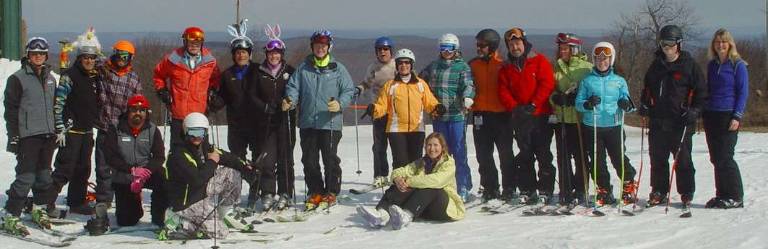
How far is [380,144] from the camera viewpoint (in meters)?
10.5

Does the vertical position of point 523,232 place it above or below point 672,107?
below

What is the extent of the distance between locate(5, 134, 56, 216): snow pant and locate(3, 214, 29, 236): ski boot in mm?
151

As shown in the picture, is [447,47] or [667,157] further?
[447,47]

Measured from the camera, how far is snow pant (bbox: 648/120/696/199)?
8734mm

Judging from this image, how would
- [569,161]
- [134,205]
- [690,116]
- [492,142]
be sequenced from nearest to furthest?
[690,116], [134,205], [569,161], [492,142]

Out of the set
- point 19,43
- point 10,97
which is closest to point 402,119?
point 10,97

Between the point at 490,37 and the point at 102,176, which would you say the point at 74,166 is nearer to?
the point at 102,176

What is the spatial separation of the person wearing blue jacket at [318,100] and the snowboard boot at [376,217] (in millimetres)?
1007

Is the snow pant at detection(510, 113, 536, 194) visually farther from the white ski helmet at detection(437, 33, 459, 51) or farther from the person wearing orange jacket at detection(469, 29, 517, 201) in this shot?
the white ski helmet at detection(437, 33, 459, 51)

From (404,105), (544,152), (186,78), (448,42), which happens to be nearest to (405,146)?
(404,105)

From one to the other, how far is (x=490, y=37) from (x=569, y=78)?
85 centimetres

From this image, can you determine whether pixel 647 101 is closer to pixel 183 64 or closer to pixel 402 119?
pixel 402 119

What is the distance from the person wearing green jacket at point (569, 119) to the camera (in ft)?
29.3

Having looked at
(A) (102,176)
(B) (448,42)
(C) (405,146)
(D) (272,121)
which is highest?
(B) (448,42)
